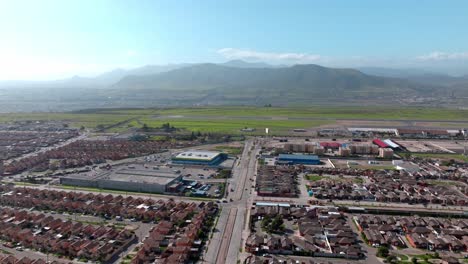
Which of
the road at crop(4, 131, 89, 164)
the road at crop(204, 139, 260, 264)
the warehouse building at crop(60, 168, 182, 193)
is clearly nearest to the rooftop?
the road at crop(204, 139, 260, 264)

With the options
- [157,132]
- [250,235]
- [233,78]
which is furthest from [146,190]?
[233,78]

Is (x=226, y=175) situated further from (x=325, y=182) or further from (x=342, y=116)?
(x=342, y=116)

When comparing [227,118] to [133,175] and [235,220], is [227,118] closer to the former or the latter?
[133,175]

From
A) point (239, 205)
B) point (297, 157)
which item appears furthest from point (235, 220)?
point (297, 157)

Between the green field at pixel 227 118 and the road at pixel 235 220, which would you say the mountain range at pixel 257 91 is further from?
the road at pixel 235 220

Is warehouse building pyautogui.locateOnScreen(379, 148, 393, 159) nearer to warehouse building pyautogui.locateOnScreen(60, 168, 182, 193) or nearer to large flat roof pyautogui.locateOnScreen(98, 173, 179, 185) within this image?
warehouse building pyautogui.locateOnScreen(60, 168, 182, 193)
